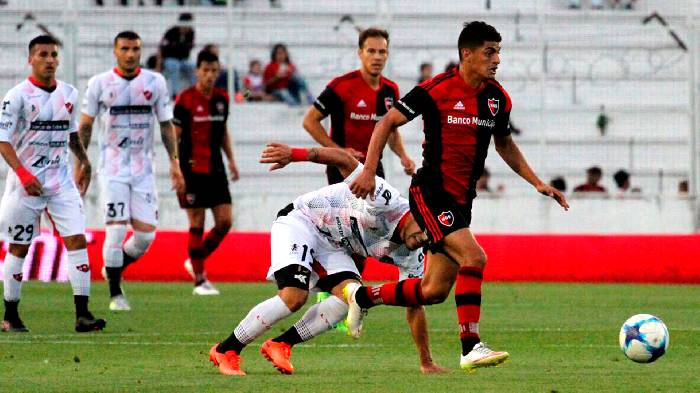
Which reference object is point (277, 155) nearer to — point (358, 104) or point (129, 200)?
point (358, 104)

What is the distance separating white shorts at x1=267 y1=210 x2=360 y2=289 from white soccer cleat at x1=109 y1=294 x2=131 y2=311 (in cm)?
491

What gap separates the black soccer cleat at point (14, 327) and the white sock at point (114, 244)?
2.34 metres

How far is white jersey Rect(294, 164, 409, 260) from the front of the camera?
8602 millimetres

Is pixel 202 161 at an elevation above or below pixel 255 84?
below

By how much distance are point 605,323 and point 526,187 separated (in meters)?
8.10

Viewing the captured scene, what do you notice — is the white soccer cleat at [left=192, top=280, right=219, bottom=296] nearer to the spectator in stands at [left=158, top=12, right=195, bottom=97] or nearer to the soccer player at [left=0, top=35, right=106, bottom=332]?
the soccer player at [left=0, top=35, right=106, bottom=332]

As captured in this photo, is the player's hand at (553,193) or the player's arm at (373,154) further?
the player's hand at (553,193)

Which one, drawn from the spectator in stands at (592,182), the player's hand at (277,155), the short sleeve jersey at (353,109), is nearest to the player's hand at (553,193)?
the player's hand at (277,155)

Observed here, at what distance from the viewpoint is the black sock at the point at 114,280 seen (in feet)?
44.1

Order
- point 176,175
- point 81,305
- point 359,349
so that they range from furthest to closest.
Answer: point 176,175 < point 81,305 < point 359,349

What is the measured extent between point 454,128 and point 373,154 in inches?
22.6

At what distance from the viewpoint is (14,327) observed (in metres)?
11.2

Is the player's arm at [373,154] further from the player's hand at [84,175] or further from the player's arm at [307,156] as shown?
the player's hand at [84,175]

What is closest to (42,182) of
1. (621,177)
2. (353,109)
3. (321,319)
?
(353,109)
